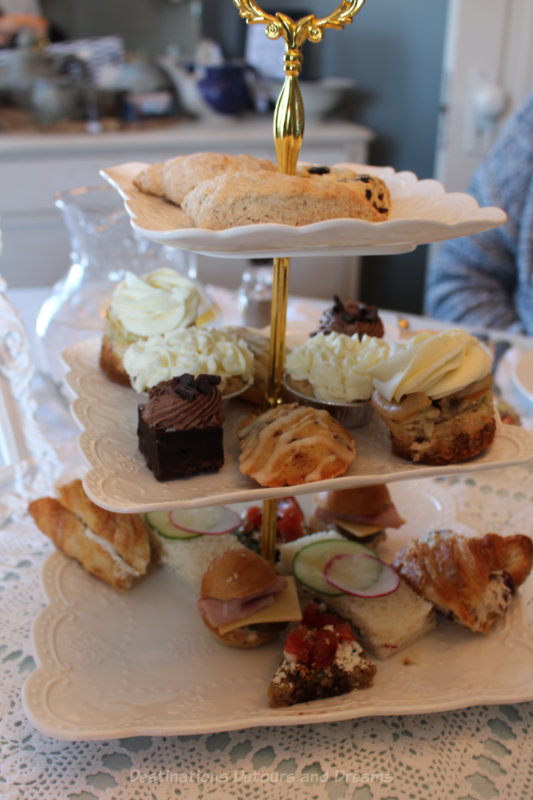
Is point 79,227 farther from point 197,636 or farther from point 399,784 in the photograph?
point 399,784

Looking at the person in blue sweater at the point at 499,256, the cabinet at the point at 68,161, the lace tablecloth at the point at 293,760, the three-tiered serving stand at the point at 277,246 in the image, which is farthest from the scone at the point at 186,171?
the cabinet at the point at 68,161

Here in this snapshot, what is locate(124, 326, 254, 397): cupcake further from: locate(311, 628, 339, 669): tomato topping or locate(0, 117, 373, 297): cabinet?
locate(0, 117, 373, 297): cabinet

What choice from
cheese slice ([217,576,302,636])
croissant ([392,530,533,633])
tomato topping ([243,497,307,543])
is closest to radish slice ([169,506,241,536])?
tomato topping ([243,497,307,543])

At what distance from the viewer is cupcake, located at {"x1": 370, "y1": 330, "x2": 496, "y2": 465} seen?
32.3 inches

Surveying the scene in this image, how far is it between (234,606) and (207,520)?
0.64 ft

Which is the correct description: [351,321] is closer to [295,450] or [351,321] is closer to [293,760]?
[295,450]

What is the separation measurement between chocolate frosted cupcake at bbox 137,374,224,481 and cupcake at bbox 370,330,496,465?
20cm

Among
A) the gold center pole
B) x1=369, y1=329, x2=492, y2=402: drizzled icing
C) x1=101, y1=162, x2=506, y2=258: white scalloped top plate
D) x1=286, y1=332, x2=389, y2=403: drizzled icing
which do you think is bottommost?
x1=286, y1=332, x2=389, y2=403: drizzled icing

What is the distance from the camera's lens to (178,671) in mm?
890

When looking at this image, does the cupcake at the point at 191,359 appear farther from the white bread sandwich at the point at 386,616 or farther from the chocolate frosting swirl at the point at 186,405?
the white bread sandwich at the point at 386,616

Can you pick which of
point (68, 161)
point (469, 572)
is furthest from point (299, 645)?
point (68, 161)

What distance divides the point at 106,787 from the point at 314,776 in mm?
228

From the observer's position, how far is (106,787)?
2.48 feet

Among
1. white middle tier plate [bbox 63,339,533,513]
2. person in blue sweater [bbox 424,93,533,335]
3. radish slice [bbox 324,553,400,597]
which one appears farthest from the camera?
person in blue sweater [bbox 424,93,533,335]
